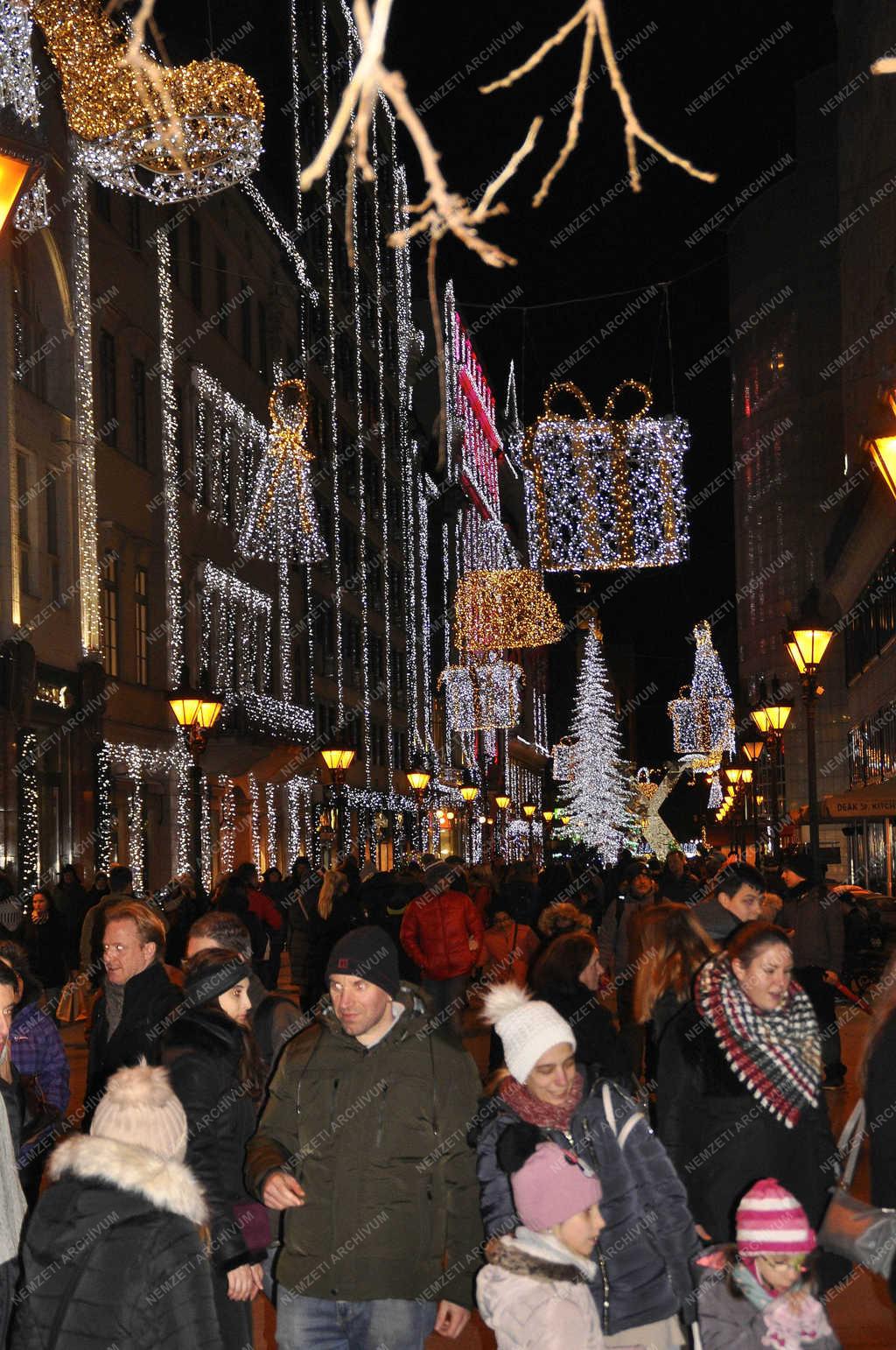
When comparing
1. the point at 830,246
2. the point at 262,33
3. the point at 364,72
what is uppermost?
the point at 830,246

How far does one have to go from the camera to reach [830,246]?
78.3 m

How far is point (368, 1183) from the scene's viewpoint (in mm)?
5809

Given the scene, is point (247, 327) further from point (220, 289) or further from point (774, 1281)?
point (774, 1281)

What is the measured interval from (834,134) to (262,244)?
38.2m

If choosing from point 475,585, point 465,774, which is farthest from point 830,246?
point 475,585

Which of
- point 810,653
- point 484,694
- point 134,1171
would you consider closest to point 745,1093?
point 134,1171

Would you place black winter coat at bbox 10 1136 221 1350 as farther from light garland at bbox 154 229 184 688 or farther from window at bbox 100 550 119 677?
light garland at bbox 154 229 184 688

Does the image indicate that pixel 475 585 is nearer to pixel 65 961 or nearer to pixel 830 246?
pixel 65 961

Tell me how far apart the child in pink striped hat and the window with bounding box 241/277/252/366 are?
40.7 meters

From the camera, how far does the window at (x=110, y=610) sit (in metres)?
32.1

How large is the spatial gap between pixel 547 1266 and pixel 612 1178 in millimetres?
578

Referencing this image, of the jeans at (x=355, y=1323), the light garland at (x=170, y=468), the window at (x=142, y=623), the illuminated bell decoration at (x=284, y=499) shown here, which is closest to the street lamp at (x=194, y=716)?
the window at (x=142, y=623)

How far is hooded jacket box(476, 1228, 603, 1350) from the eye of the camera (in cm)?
483

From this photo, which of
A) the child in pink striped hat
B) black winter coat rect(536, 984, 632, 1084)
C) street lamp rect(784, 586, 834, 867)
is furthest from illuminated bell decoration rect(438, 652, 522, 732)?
the child in pink striped hat
